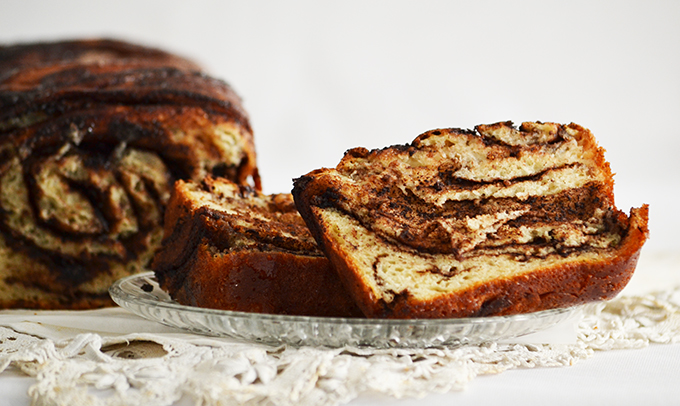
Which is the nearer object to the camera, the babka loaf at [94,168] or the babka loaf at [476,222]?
the babka loaf at [476,222]

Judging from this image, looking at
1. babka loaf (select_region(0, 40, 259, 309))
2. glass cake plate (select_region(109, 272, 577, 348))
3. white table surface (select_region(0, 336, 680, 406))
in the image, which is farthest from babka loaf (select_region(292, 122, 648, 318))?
babka loaf (select_region(0, 40, 259, 309))

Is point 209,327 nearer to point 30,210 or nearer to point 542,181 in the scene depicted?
point 542,181

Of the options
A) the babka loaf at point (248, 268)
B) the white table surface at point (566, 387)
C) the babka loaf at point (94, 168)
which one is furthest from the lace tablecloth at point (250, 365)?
the babka loaf at point (94, 168)

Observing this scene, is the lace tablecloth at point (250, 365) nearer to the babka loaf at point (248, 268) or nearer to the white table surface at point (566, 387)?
the white table surface at point (566, 387)

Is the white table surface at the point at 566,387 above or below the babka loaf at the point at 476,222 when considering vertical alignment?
below

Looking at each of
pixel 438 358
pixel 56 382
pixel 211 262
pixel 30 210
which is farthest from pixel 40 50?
pixel 438 358

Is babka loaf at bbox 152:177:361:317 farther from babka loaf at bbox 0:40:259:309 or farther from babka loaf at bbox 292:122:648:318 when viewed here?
babka loaf at bbox 0:40:259:309
